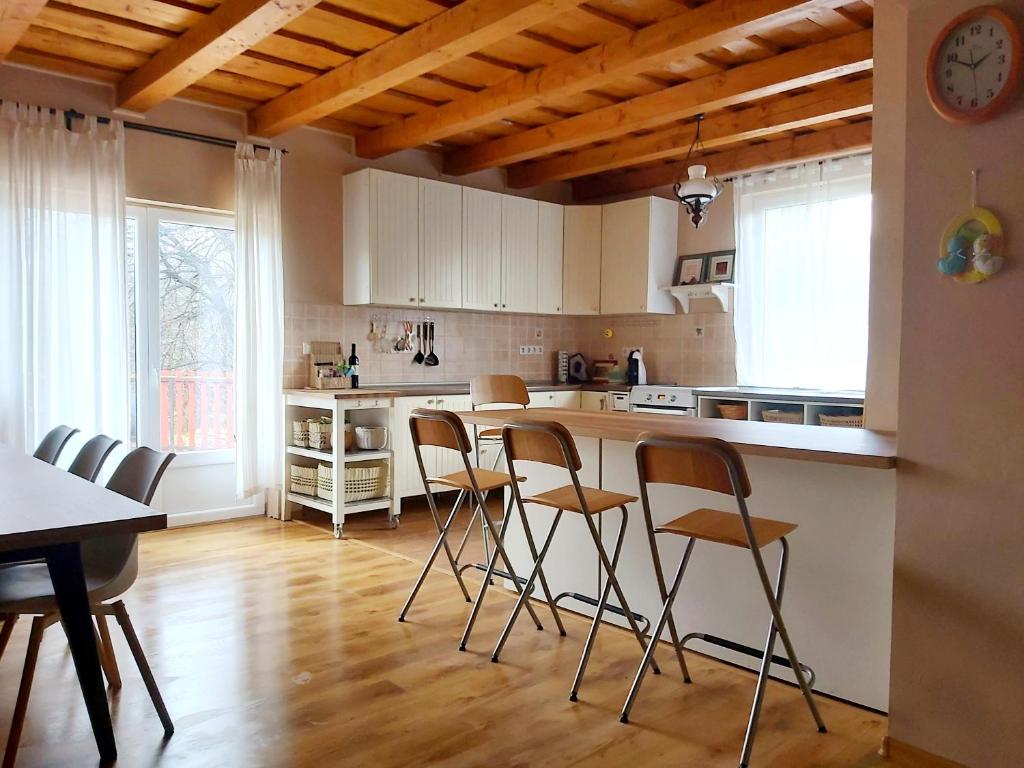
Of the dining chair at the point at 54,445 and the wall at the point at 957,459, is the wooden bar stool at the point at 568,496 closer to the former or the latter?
the wall at the point at 957,459

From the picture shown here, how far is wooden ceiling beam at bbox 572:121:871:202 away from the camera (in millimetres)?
5172

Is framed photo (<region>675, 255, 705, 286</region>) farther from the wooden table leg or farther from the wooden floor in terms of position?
the wooden table leg

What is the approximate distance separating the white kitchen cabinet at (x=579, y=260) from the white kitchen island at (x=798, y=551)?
3369 millimetres

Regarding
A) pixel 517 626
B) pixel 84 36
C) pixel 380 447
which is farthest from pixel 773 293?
pixel 84 36

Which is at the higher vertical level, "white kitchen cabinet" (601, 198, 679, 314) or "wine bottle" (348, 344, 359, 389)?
"white kitchen cabinet" (601, 198, 679, 314)

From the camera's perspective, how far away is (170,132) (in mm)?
4770

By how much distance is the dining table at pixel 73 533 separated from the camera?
5.41 ft

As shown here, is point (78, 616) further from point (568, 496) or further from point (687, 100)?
point (687, 100)

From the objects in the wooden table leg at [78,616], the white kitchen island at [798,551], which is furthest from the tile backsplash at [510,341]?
the wooden table leg at [78,616]

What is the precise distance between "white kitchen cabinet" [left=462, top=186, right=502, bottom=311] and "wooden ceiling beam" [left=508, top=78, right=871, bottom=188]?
1.79 feet

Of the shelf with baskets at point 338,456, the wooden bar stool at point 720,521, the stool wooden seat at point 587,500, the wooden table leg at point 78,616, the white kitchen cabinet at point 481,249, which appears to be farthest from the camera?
the white kitchen cabinet at point 481,249

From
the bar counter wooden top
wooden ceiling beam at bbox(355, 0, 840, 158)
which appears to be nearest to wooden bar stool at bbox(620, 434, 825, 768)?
the bar counter wooden top

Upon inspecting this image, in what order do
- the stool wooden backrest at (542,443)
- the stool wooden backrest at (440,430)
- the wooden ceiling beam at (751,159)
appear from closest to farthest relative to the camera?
the stool wooden backrest at (542,443), the stool wooden backrest at (440,430), the wooden ceiling beam at (751,159)

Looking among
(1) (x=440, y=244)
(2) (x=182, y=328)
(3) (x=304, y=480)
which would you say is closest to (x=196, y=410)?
(2) (x=182, y=328)
